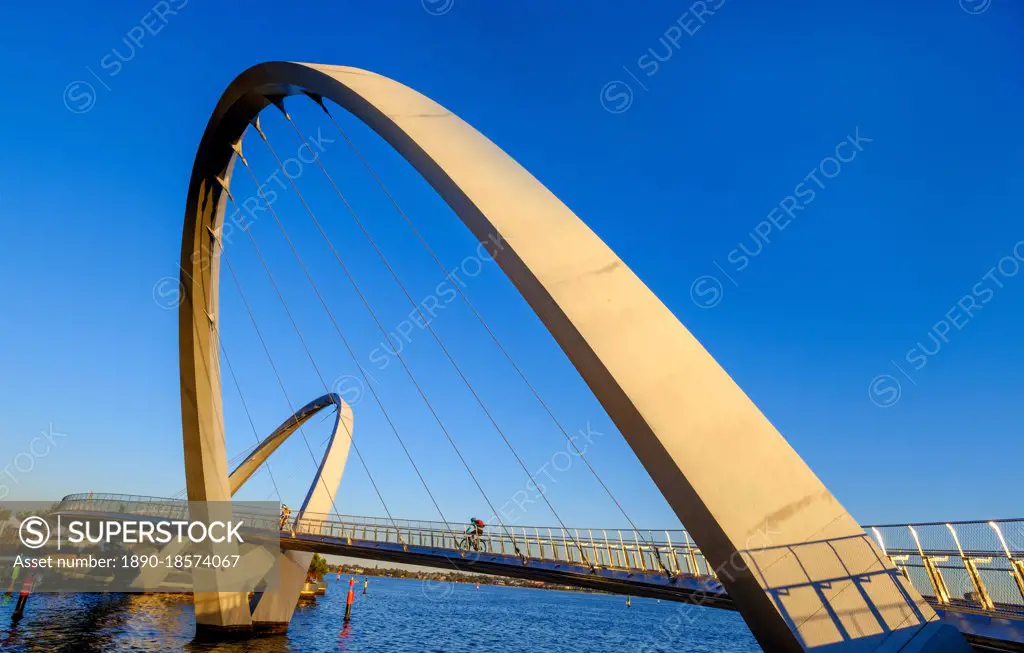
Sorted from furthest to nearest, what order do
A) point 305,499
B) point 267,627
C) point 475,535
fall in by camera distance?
point 305,499 < point 267,627 < point 475,535

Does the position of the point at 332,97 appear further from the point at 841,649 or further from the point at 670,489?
the point at 841,649

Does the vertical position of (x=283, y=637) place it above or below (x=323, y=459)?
below

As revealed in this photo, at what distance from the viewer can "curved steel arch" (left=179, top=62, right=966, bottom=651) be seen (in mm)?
4723

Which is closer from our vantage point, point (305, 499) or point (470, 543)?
point (470, 543)

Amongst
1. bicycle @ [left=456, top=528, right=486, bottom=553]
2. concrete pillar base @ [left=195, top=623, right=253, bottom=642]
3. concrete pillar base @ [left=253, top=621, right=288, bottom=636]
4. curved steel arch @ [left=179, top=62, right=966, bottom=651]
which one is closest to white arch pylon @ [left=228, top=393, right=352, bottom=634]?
concrete pillar base @ [left=253, top=621, right=288, bottom=636]

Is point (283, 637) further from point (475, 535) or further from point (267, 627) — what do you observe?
point (475, 535)

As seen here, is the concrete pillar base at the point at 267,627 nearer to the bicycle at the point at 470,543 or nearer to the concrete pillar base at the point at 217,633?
the concrete pillar base at the point at 217,633

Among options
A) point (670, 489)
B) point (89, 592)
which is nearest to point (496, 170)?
point (670, 489)

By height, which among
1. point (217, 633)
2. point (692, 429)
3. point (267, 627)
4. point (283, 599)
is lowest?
point (692, 429)

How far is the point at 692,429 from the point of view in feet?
17.2

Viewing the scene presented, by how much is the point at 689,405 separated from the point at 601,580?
7.76m

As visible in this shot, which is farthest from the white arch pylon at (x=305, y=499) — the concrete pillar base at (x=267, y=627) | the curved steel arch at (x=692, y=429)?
the curved steel arch at (x=692, y=429)

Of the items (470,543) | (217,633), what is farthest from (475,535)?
(217,633)

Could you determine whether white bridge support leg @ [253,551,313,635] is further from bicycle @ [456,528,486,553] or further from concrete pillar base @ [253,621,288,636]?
bicycle @ [456,528,486,553]
